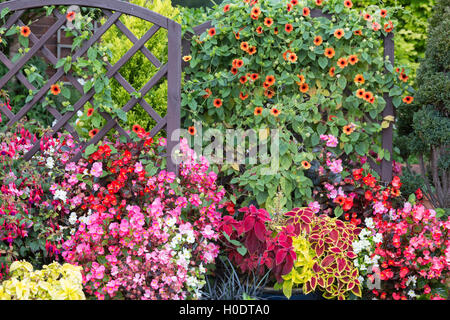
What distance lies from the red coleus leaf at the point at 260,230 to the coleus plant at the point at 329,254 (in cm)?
22

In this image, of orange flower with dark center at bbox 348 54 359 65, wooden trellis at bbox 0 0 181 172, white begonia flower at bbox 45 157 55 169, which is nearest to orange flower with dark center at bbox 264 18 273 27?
orange flower with dark center at bbox 348 54 359 65

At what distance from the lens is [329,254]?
9.05ft

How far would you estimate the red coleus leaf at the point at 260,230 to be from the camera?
104 inches

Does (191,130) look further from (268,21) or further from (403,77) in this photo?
(403,77)

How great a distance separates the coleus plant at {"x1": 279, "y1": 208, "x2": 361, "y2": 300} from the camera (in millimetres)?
2658

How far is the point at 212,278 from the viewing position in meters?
2.90

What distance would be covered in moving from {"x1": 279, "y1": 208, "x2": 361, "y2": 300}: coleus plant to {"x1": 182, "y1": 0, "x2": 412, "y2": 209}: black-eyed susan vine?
1.31ft

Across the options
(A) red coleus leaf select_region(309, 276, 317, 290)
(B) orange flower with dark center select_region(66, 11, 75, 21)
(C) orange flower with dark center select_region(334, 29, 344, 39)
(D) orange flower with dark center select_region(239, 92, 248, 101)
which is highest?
(B) orange flower with dark center select_region(66, 11, 75, 21)

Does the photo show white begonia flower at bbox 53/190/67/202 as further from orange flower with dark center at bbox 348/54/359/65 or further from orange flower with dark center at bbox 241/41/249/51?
orange flower with dark center at bbox 348/54/359/65

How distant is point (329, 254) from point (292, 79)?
3.87 ft

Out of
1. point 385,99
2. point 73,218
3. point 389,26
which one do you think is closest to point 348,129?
point 385,99
